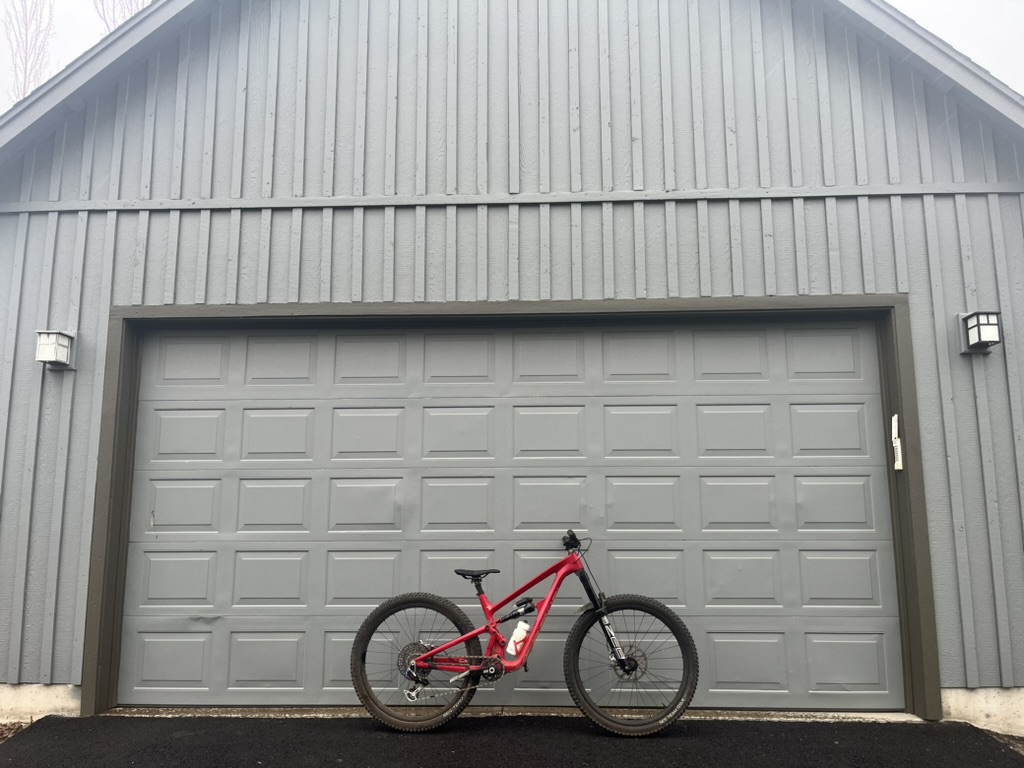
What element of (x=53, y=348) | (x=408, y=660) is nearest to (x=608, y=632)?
(x=408, y=660)

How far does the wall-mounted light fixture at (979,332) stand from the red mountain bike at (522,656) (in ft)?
7.84

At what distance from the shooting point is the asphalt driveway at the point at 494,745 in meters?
3.51

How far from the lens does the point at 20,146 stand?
4.68 metres

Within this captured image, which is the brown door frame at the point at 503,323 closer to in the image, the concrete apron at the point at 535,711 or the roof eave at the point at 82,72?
the concrete apron at the point at 535,711

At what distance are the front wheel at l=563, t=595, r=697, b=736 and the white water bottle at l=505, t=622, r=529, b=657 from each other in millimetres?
244

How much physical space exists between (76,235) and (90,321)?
59cm

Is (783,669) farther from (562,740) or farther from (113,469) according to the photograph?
(113,469)

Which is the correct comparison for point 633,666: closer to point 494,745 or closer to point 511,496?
point 494,745

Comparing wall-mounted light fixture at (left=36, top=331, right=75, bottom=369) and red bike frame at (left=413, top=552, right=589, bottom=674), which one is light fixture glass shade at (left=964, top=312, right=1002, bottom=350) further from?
wall-mounted light fixture at (left=36, top=331, right=75, bottom=369)

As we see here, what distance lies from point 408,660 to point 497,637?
51 cm

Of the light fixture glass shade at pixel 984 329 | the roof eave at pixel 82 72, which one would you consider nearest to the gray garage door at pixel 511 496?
the light fixture glass shade at pixel 984 329

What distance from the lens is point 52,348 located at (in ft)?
14.3

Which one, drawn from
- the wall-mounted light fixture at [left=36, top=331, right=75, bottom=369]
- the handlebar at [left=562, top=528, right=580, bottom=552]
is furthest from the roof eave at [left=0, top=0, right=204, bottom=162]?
the handlebar at [left=562, top=528, right=580, bottom=552]

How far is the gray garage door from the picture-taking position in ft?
14.1
